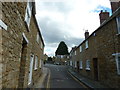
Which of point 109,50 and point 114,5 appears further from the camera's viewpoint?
point 114,5

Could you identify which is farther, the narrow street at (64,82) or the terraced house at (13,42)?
the narrow street at (64,82)

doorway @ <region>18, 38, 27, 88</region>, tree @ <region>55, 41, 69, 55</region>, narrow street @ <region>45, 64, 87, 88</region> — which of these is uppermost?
tree @ <region>55, 41, 69, 55</region>

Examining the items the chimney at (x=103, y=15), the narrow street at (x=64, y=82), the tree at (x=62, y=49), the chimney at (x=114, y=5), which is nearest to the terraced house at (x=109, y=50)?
the chimney at (x=114, y=5)

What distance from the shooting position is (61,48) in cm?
6550

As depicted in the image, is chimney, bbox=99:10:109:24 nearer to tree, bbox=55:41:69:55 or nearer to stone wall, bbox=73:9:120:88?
stone wall, bbox=73:9:120:88

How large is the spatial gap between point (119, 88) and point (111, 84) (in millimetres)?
1013

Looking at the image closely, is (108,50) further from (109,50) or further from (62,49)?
(62,49)

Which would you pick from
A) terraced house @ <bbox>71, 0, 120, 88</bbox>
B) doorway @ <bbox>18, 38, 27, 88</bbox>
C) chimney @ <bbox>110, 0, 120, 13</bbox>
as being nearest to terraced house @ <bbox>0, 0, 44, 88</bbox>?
doorway @ <bbox>18, 38, 27, 88</bbox>

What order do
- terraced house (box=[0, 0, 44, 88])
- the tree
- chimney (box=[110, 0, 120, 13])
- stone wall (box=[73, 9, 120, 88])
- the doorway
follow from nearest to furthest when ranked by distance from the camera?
terraced house (box=[0, 0, 44, 88])
the doorway
stone wall (box=[73, 9, 120, 88])
chimney (box=[110, 0, 120, 13])
the tree

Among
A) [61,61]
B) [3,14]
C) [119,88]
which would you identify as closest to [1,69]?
[3,14]

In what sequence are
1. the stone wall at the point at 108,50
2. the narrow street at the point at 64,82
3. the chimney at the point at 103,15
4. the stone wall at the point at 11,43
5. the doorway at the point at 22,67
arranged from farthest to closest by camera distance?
the chimney at the point at 103,15, the narrow street at the point at 64,82, the stone wall at the point at 108,50, the doorway at the point at 22,67, the stone wall at the point at 11,43

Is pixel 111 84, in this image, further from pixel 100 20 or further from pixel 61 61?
pixel 61 61

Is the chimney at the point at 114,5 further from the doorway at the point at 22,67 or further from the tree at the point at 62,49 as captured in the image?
the tree at the point at 62,49

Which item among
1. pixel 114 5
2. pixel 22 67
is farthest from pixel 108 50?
pixel 22 67
